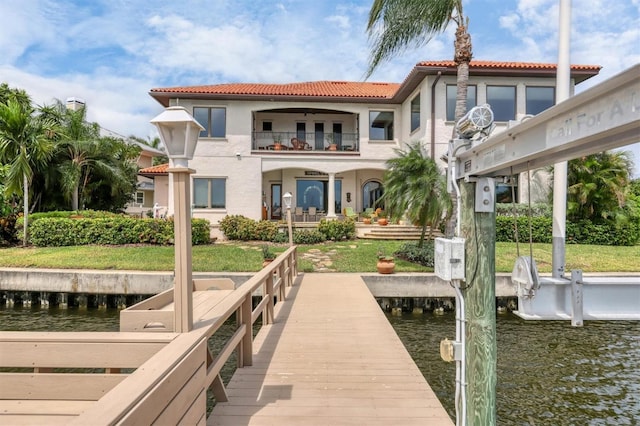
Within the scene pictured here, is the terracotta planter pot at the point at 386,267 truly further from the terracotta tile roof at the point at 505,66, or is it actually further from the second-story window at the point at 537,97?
the second-story window at the point at 537,97

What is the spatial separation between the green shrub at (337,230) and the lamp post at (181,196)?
1416 cm

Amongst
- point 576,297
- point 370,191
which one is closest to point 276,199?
point 370,191

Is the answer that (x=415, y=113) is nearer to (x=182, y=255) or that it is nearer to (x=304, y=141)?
(x=304, y=141)

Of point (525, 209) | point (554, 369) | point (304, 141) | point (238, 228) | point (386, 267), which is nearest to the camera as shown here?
point (554, 369)

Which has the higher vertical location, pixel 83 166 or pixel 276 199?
pixel 83 166

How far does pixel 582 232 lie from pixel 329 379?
15.9 meters

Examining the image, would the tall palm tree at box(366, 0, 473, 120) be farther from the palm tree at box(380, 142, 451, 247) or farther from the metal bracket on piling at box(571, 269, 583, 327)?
the metal bracket on piling at box(571, 269, 583, 327)

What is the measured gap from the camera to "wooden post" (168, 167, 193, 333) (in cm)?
299

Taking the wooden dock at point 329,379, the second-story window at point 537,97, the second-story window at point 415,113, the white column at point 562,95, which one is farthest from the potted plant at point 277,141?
the white column at point 562,95

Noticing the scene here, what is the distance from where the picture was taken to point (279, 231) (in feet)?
58.0

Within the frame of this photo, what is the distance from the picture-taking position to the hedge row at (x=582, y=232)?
51.5ft

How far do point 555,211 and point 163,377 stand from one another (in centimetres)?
426

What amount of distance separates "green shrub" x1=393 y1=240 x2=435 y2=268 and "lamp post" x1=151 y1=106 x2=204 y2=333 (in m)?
10.4

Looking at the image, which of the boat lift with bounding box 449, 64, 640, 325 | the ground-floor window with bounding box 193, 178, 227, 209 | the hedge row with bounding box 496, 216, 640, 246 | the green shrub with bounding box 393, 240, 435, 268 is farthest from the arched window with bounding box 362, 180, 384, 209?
the boat lift with bounding box 449, 64, 640, 325
